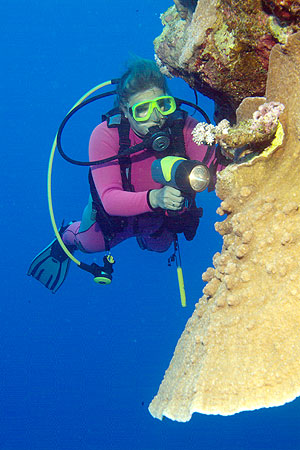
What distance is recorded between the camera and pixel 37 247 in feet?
108

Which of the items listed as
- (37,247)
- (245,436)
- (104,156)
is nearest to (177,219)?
(104,156)

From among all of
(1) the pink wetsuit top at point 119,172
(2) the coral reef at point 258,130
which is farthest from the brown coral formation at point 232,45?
(1) the pink wetsuit top at point 119,172

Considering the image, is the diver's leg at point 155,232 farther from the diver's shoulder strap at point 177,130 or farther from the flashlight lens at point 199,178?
the flashlight lens at point 199,178

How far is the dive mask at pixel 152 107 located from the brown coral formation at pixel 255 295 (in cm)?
137

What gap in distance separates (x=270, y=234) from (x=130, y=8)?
46.6 m

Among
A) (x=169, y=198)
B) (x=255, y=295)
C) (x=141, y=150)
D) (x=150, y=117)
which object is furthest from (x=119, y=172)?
(x=255, y=295)

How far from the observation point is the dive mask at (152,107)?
323 centimetres

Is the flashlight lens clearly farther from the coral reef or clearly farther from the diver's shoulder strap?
the diver's shoulder strap

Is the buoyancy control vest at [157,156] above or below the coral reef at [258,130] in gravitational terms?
below

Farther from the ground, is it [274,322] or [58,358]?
[274,322]

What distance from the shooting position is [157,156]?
3.70 metres

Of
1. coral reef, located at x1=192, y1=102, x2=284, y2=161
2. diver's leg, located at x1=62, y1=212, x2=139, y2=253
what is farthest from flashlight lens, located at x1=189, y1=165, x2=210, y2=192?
diver's leg, located at x1=62, y1=212, x2=139, y2=253

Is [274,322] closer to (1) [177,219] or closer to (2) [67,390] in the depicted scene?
(1) [177,219]

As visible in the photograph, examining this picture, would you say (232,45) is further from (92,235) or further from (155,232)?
(92,235)
